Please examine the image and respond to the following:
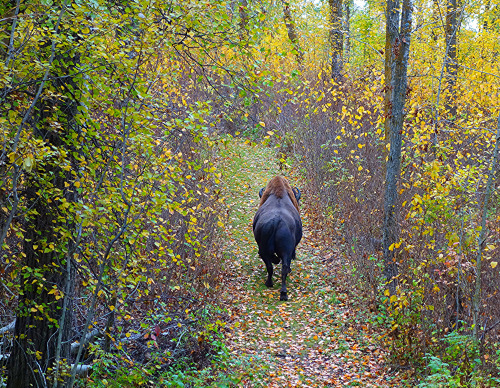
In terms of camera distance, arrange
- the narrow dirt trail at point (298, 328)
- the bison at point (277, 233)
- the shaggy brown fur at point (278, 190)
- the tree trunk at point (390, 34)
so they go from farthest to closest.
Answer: the shaggy brown fur at point (278, 190) < the bison at point (277, 233) < the tree trunk at point (390, 34) < the narrow dirt trail at point (298, 328)

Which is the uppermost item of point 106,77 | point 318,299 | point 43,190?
point 106,77

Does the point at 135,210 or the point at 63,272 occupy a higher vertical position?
the point at 135,210

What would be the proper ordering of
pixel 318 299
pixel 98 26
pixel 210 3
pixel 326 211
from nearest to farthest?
1. pixel 98 26
2. pixel 210 3
3. pixel 318 299
4. pixel 326 211

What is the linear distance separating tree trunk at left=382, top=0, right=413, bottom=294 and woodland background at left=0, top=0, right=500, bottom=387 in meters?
0.03

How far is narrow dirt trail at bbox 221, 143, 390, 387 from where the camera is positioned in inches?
284

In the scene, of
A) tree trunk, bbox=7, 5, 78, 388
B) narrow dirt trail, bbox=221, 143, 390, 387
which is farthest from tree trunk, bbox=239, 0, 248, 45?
narrow dirt trail, bbox=221, 143, 390, 387

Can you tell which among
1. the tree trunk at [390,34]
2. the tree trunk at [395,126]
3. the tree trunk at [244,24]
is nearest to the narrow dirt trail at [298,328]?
the tree trunk at [395,126]

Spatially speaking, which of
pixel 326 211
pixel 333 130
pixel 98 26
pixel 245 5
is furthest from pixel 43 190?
pixel 333 130

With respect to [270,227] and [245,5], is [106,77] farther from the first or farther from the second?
[270,227]

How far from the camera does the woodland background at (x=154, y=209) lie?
4352mm

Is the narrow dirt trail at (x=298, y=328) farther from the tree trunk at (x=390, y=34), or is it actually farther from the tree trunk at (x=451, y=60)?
the tree trunk at (x=451, y=60)

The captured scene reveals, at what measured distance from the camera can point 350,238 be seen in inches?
411

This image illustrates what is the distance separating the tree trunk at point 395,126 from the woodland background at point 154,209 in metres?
0.03

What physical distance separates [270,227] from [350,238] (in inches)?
74.5
